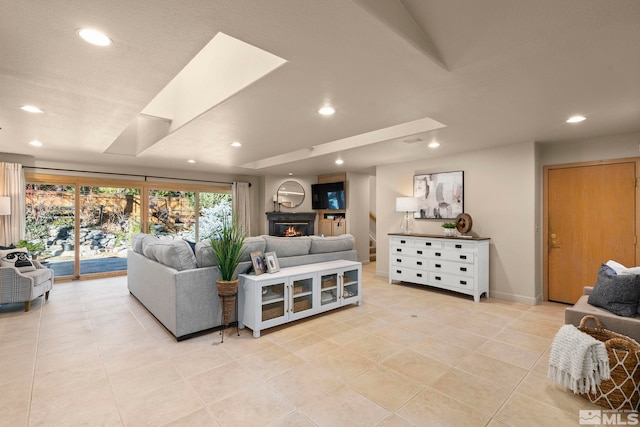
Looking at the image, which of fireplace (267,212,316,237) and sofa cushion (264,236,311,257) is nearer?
sofa cushion (264,236,311,257)

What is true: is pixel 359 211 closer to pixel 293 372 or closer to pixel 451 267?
pixel 451 267

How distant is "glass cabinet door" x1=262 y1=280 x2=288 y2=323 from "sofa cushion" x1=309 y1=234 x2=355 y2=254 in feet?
3.13

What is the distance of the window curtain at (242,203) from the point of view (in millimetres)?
7914

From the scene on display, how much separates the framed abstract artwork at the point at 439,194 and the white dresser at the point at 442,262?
0.53 meters

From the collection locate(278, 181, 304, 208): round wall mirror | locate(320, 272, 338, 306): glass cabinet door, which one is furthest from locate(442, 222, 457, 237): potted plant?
locate(278, 181, 304, 208): round wall mirror

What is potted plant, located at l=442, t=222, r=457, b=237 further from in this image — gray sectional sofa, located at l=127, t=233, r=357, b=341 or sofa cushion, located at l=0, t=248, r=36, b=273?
sofa cushion, located at l=0, t=248, r=36, b=273

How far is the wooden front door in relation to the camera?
387cm

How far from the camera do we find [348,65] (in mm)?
2041

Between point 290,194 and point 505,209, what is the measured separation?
5.23 m

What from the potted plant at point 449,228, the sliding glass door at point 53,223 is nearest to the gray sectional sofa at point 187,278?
the potted plant at point 449,228

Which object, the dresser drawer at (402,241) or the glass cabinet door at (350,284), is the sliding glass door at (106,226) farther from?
the dresser drawer at (402,241)

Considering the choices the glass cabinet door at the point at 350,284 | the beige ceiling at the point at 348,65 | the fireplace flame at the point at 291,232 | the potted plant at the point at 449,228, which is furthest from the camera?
the fireplace flame at the point at 291,232

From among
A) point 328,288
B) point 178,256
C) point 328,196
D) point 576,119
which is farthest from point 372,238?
point 178,256

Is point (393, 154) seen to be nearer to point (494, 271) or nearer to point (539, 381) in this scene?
point (494, 271)
